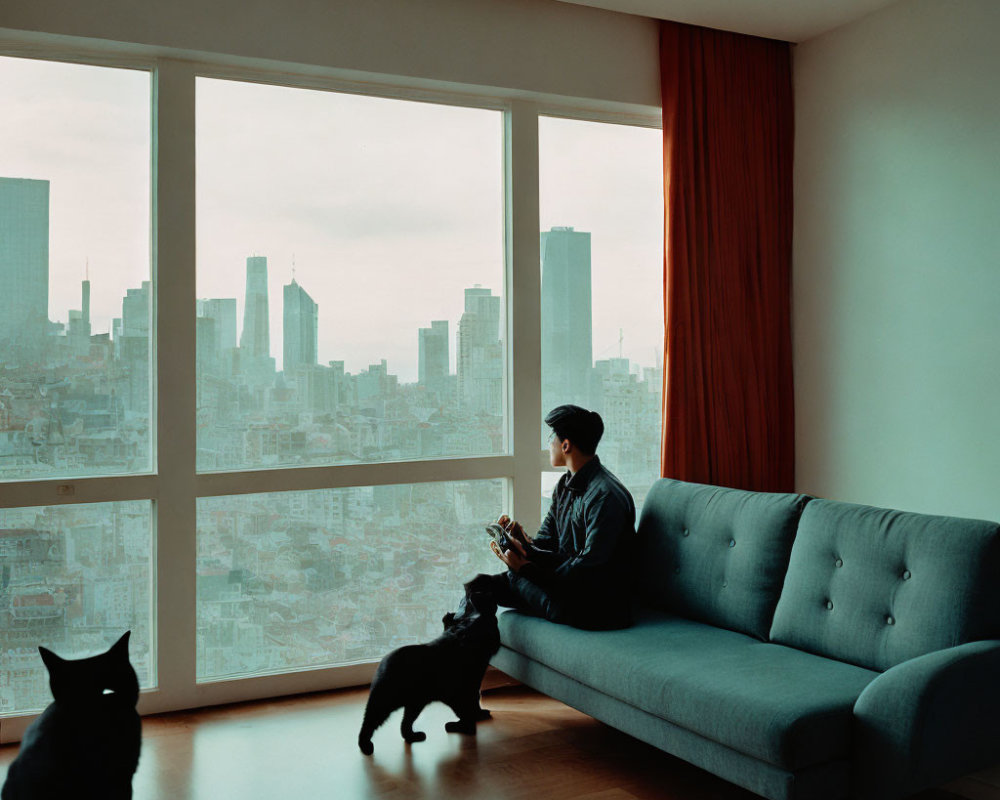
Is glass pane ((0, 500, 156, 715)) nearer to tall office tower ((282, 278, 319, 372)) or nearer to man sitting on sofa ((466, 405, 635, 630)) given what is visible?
tall office tower ((282, 278, 319, 372))

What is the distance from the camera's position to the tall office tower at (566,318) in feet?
14.8

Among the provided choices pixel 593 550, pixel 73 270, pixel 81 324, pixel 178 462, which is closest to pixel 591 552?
pixel 593 550

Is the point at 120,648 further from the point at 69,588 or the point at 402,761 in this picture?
the point at 69,588

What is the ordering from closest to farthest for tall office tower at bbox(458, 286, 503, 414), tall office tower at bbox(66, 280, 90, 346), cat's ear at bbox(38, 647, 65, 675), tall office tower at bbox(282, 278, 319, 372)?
cat's ear at bbox(38, 647, 65, 675), tall office tower at bbox(66, 280, 90, 346), tall office tower at bbox(282, 278, 319, 372), tall office tower at bbox(458, 286, 503, 414)

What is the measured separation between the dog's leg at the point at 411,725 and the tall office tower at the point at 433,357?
1.46 meters

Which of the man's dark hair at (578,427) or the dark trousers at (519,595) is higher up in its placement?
the man's dark hair at (578,427)

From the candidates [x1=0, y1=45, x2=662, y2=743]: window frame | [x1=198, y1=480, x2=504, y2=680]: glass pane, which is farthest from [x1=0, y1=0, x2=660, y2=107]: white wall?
[x1=198, y1=480, x2=504, y2=680]: glass pane

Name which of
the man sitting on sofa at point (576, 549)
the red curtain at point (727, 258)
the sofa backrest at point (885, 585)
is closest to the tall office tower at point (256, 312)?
the man sitting on sofa at point (576, 549)

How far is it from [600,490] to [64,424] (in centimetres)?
208

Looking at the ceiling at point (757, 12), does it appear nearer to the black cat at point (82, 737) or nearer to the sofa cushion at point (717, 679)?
the sofa cushion at point (717, 679)

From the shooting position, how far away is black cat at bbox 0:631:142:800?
2.19 metres

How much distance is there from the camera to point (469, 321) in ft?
14.4

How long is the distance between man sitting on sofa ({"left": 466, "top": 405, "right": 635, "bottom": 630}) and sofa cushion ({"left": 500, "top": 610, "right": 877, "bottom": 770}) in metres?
0.08

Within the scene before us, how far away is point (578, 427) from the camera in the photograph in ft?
12.4
